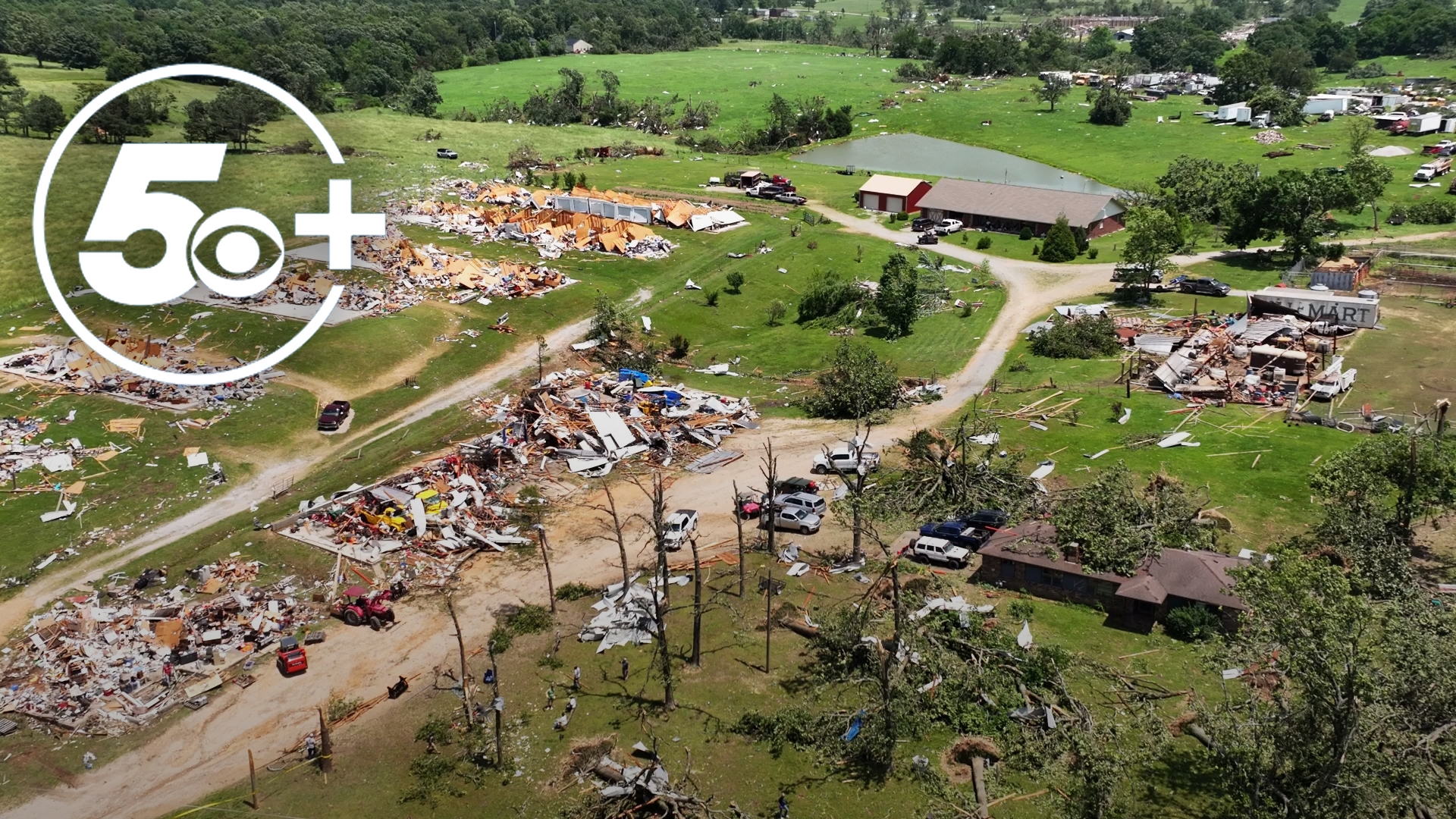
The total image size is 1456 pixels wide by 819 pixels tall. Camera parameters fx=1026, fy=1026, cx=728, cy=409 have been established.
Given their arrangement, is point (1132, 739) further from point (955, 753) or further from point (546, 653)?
point (546, 653)

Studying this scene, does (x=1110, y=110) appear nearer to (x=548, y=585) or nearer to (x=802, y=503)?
(x=802, y=503)

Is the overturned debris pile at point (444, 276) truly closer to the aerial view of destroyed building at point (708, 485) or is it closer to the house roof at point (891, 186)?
the aerial view of destroyed building at point (708, 485)

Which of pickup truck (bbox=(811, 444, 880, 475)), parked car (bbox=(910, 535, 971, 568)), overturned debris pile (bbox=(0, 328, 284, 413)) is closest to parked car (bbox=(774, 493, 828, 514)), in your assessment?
pickup truck (bbox=(811, 444, 880, 475))

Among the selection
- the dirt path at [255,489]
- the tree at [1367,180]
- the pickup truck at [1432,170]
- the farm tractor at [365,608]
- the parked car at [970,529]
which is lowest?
the parked car at [970,529]

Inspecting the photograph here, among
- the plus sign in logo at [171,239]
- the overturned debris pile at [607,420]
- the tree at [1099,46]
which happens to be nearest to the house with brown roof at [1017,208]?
the overturned debris pile at [607,420]

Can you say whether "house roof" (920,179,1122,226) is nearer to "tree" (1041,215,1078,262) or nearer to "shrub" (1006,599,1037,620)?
"tree" (1041,215,1078,262)
